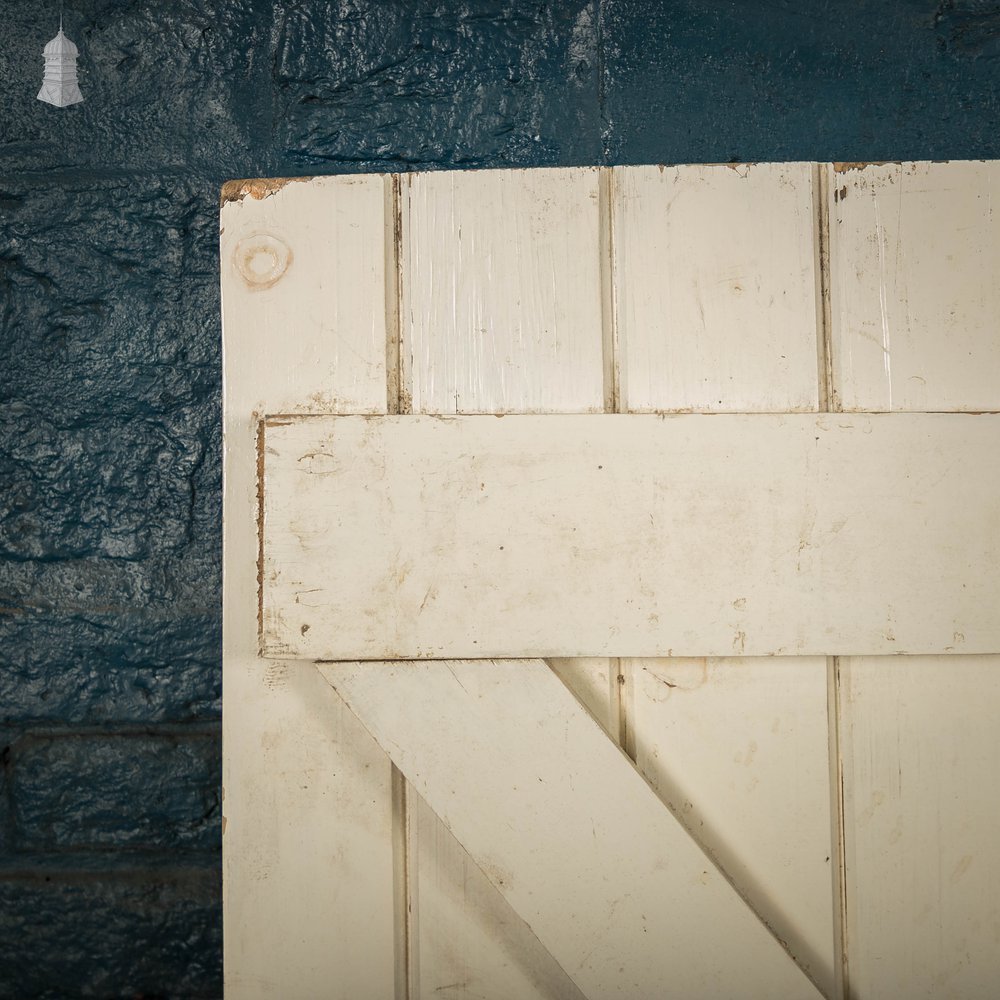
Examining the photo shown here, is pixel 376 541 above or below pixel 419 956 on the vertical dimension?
above

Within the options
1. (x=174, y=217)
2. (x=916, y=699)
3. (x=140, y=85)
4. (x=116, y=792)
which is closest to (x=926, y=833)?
(x=916, y=699)

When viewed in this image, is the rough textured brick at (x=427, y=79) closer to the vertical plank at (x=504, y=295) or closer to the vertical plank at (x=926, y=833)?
the vertical plank at (x=504, y=295)

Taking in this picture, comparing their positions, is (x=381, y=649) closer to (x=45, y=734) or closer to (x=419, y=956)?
(x=419, y=956)

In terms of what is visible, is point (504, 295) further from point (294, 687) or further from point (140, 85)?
point (140, 85)

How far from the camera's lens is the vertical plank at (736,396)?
69cm

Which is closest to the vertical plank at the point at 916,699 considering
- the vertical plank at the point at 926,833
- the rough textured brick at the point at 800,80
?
the vertical plank at the point at 926,833

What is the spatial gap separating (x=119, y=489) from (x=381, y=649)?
599mm

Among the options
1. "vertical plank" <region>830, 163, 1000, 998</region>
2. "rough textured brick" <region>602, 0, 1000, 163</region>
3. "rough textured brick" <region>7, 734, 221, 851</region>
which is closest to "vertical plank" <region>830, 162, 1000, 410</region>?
"vertical plank" <region>830, 163, 1000, 998</region>

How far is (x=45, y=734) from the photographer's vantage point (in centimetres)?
103

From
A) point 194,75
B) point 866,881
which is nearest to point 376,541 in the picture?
point 866,881

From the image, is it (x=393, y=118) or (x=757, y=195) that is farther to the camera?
(x=393, y=118)

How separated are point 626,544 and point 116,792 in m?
0.84

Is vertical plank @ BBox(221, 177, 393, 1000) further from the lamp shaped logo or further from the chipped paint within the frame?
the lamp shaped logo

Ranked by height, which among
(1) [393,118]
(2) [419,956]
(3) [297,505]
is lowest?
(2) [419,956]
